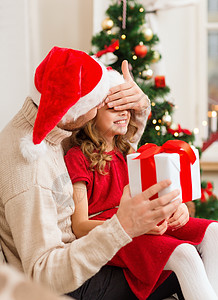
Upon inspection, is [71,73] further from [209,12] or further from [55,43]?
[209,12]

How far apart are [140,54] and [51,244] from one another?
1167mm

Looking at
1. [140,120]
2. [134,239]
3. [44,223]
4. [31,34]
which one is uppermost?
[31,34]

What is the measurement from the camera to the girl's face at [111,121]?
4.18 ft

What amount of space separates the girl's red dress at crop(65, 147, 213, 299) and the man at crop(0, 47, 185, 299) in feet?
0.13

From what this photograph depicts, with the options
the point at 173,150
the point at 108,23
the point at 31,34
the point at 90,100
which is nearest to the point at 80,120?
the point at 90,100

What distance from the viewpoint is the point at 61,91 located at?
0.99 m

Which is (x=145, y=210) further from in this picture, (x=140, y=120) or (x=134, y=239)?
(x=140, y=120)

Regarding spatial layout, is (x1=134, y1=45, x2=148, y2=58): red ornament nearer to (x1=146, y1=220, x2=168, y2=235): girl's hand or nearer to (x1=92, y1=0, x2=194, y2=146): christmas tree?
(x1=92, y1=0, x2=194, y2=146): christmas tree

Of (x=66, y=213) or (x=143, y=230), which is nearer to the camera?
(x=143, y=230)

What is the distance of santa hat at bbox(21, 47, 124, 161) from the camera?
38.7 inches

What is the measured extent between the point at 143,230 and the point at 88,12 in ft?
6.37

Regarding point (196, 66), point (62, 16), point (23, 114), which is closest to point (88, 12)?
point (62, 16)

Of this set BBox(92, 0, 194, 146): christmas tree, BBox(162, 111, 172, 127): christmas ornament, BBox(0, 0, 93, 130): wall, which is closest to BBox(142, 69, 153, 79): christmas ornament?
BBox(92, 0, 194, 146): christmas tree

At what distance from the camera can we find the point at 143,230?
91 centimetres
